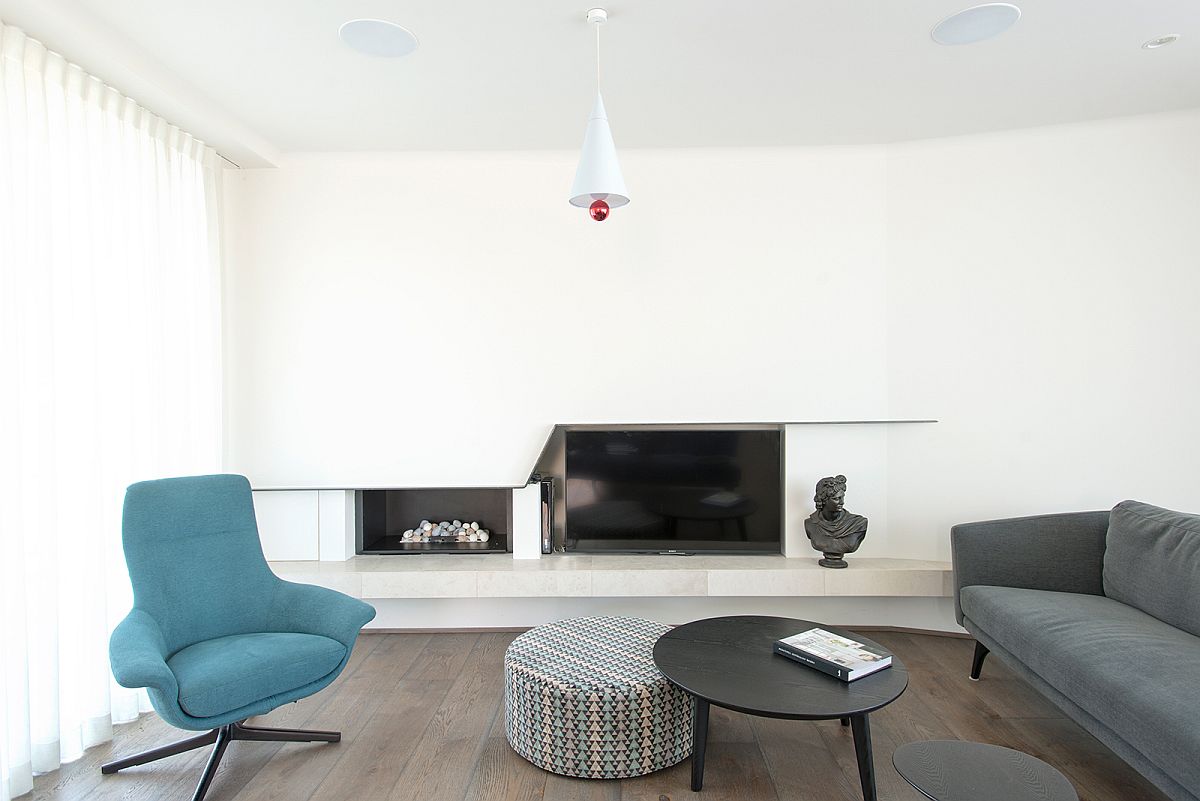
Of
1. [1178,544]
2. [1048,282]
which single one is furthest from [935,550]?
[1048,282]

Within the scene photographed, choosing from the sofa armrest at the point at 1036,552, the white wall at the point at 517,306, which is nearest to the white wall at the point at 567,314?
the white wall at the point at 517,306

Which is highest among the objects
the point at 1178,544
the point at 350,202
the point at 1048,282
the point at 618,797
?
the point at 350,202

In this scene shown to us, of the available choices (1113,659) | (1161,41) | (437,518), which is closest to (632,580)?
(437,518)

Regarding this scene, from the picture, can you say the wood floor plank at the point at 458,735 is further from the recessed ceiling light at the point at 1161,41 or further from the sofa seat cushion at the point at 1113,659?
the recessed ceiling light at the point at 1161,41

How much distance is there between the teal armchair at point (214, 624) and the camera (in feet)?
7.47

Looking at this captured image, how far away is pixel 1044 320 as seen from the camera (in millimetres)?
3750

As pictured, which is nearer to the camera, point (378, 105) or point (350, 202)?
point (378, 105)

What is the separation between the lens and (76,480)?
277cm

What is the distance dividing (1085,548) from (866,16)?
92.4 inches

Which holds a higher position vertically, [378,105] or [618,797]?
[378,105]

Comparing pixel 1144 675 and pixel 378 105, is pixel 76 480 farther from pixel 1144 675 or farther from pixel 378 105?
pixel 1144 675

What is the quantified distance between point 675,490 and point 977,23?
248 cm

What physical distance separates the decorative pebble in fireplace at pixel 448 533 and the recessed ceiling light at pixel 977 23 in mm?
3133

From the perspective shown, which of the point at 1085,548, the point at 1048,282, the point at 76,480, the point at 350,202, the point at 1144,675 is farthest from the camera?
the point at 350,202
